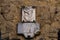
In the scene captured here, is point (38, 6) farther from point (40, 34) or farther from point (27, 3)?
point (40, 34)

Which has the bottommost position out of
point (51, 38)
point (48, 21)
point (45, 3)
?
point (51, 38)

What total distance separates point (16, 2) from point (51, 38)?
1223 mm

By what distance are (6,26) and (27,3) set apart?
2.48 feet

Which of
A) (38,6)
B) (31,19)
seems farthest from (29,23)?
(38,6)

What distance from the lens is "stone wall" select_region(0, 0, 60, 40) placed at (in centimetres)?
627

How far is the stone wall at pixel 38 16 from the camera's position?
6266 millimetres

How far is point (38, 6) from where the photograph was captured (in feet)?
20.9

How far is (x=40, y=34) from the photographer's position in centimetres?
625

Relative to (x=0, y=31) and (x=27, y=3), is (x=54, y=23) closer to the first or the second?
(x=27, y=3)

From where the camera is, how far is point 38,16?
632cm

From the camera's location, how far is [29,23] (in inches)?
245

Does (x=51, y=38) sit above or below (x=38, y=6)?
below

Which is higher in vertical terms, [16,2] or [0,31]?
[16,2]

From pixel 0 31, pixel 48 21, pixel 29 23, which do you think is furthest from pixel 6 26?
pixel 48 21
